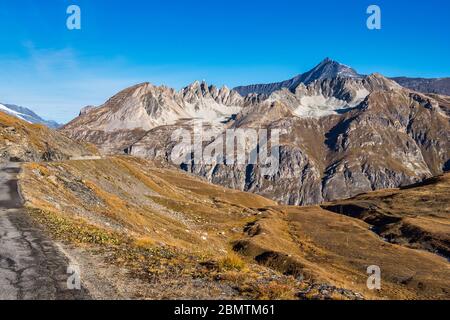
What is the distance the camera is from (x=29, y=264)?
68.0 ft

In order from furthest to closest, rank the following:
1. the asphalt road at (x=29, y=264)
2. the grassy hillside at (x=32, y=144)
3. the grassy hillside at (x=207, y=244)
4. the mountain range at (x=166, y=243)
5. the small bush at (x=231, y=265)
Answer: the grassy hillside at (x=32, y=144) < the small bush at (x=231, y=265) < the grassy hillside at (x=207, y=244) < the mountain range at (x=166, y=243) < the asphalt road at (x=29, y=264)

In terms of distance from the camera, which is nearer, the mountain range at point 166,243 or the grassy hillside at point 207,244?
the mountain range at point 166,243

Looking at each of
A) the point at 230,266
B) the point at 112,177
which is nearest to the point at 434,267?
the point at 112,177

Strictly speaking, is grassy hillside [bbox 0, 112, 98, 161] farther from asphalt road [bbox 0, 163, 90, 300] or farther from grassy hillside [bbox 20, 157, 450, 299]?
asphalt road [bbox 0, 163, 90, 300]

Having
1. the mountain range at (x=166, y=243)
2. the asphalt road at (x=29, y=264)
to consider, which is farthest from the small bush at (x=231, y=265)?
the asphalt road at (x=29, y=264)

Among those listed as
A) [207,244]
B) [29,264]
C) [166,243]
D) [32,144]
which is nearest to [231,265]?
[29,264]

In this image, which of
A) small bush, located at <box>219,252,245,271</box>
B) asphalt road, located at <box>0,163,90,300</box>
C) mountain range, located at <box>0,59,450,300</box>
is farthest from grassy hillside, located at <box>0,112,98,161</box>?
small bush, located at <box>219,252,245,271</box>

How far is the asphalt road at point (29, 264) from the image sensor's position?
16938 millimetres

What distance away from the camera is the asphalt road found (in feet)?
55.6

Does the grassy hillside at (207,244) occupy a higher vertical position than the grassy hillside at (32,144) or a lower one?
lower

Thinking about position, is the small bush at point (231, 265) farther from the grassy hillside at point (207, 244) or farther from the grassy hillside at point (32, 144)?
the grassy hillside at point (32, 144)

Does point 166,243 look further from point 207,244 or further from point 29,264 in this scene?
point 207,244

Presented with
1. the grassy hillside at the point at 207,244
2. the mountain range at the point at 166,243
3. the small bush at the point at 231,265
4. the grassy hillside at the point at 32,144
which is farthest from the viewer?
the grassy hillside at the point at 32,144
